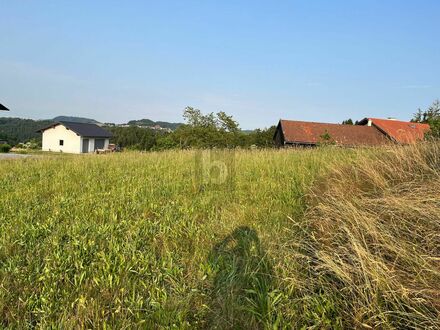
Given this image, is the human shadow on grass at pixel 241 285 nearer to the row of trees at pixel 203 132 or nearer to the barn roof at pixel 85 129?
the row of trees at pixel 203 132

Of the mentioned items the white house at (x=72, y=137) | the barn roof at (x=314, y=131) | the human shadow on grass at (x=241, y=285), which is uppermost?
the barn roof at (x=314, y=131)

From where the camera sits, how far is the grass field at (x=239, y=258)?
6.00 feet

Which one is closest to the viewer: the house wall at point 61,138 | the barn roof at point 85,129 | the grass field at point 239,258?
the grass field at point 239,258

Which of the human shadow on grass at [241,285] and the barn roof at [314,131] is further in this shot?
the barn roof at [314,131]

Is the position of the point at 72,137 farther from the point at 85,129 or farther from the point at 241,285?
the point at 241,285

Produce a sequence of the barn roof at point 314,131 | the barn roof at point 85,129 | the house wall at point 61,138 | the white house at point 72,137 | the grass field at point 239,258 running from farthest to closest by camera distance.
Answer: the barn roof at point 85,129
the house wall at point 61,138
the white house at point 72,137
the barn roof at point 314,131
the grass field at point 239,258

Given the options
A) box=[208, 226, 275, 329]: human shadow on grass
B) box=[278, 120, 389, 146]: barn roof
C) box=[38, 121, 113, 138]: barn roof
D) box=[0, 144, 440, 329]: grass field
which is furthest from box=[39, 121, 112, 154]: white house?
box=[208, 226, 275, 329]: human shadow on grass

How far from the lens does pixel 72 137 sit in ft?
172

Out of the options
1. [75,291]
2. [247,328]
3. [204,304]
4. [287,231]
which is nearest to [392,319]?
[247,328]

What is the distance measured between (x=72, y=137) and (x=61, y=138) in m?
2.72

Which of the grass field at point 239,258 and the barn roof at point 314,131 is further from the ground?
the barn roof at point 314,131

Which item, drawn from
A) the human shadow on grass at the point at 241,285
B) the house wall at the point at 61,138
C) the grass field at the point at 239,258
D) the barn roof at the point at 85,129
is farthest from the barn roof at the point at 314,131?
the human shadow on grass at the point at 241,285

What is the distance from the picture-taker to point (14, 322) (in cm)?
192

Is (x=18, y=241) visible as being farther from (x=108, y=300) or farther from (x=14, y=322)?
(x=108, y=300)
